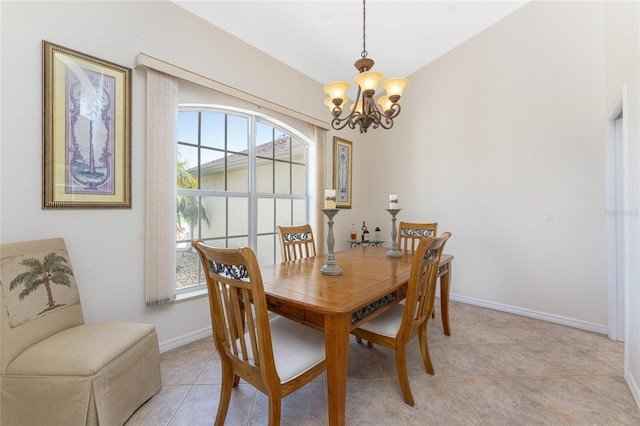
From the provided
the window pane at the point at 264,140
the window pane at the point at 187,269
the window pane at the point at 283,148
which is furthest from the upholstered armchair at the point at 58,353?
the window pane at the point at 283,148

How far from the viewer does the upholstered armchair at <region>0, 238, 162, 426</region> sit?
117 centimetres

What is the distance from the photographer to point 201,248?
45.2 inches

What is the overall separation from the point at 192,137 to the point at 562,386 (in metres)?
3.49

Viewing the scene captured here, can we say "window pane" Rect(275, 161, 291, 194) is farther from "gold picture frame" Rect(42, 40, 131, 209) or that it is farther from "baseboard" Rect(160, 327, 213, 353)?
"baseboard" Rect(160, 327, 213, 353)

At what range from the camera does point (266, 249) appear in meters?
3.05

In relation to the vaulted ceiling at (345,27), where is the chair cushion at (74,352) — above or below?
below

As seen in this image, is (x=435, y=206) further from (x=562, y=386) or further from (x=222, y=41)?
(x=222, y=41)

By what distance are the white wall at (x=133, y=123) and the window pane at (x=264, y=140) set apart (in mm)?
499

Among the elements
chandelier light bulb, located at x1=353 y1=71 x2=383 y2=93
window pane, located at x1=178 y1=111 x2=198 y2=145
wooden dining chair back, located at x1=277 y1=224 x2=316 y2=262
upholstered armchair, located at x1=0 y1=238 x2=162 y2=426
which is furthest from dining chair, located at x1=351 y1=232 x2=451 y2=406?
window pane, located at x1=178 y1=111 x2=198 y2=145

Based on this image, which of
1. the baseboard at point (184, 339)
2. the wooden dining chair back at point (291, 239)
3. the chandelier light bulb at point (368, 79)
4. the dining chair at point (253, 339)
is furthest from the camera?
the wooden dining chair back at point (291, 239)

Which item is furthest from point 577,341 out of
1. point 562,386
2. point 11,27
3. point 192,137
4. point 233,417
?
point 11,27

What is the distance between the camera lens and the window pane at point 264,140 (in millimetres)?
2914

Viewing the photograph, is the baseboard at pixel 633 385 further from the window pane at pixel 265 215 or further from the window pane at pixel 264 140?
the window pane at pixel 264 140

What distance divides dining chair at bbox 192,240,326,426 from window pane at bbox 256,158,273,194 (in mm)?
1785
